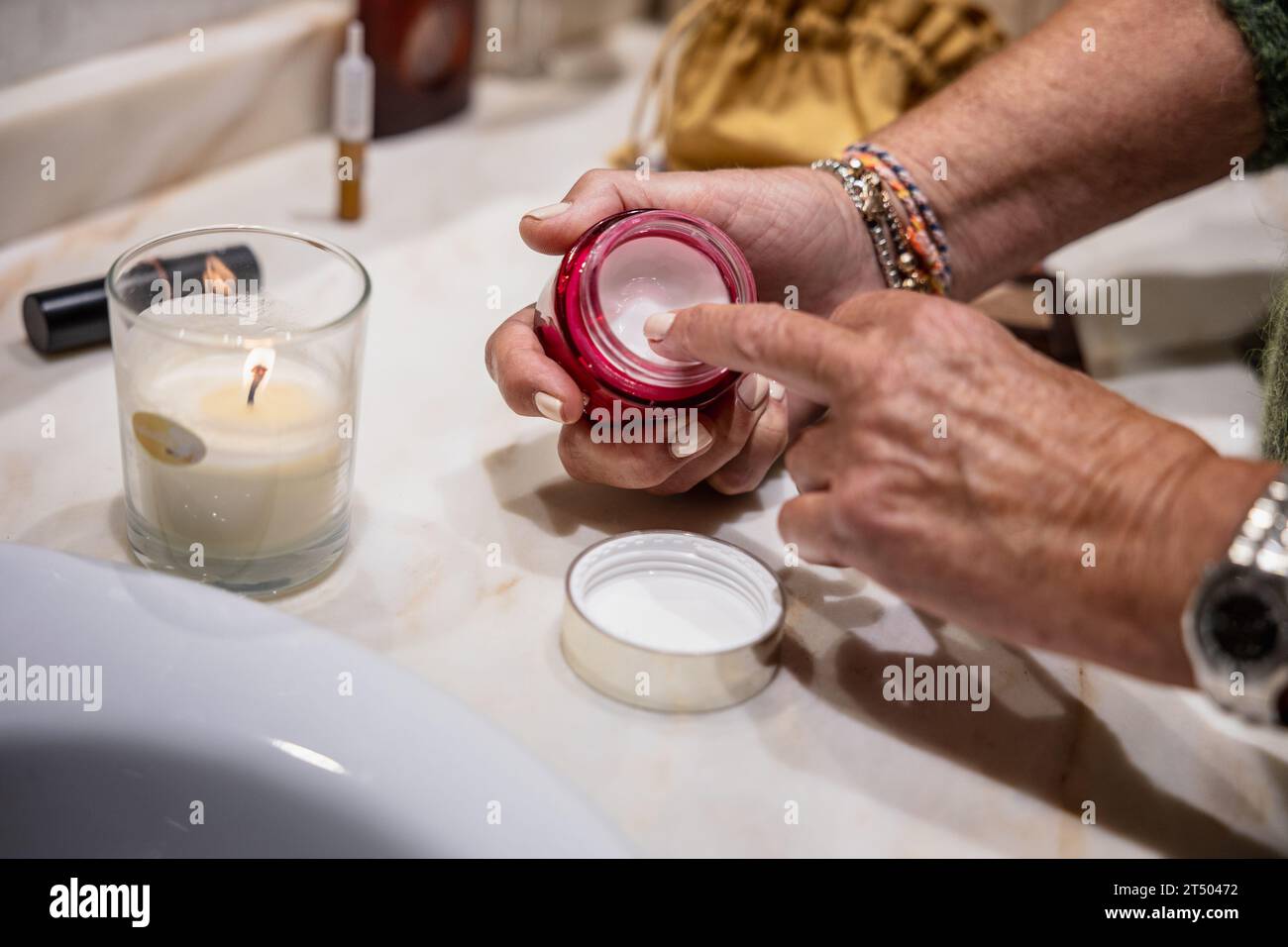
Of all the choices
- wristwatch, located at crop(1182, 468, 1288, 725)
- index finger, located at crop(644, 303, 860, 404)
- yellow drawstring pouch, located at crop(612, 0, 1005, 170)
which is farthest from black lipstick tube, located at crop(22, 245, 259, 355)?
wristwatch, located at crop(1182, 468, 1288, 725)

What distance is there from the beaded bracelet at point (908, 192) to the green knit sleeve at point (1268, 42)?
207mm

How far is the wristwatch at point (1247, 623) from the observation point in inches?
17.2

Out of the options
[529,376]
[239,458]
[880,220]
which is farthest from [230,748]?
[880,220]

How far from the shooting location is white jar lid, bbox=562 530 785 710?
0.51m

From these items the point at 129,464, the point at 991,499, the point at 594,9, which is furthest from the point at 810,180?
the point at 594,9

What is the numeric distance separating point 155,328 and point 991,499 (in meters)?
0.35

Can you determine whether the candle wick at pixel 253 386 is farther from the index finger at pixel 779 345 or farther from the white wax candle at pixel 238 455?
the index finger at pixel 779 345

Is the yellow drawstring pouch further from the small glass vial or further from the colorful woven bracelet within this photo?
the small glass vial

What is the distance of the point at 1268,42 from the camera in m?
0.71

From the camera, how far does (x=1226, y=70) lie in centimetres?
72

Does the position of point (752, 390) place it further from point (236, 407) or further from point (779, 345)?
point (236, 407)

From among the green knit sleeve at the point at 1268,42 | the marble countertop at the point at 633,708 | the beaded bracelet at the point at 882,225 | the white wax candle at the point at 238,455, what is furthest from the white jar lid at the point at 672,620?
the green knit sleeve at the point at 1268,42

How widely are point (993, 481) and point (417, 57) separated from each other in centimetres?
69
